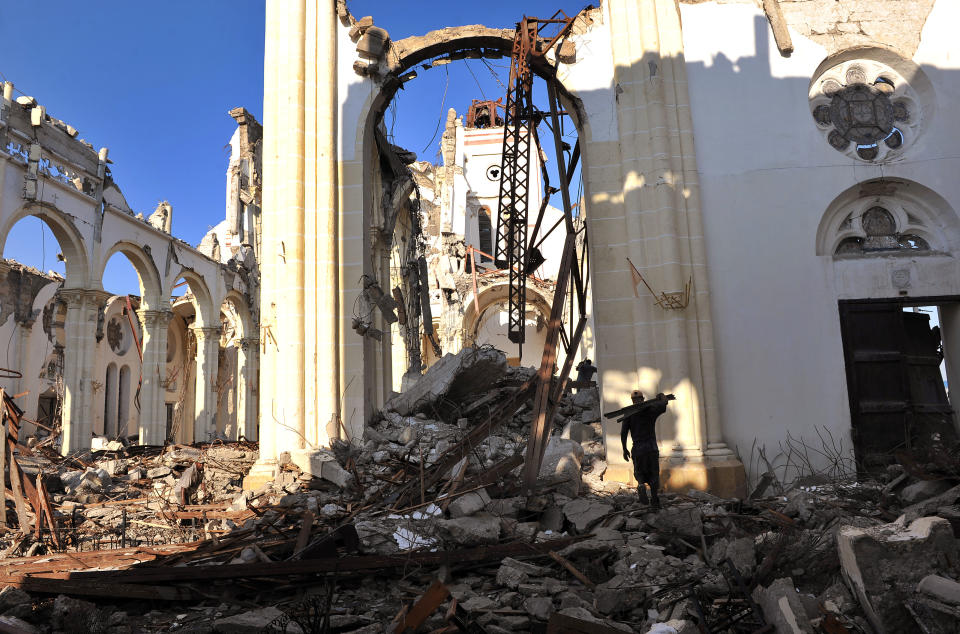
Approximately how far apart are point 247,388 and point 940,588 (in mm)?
24396

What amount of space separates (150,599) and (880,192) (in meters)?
11.0

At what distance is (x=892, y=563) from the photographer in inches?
157

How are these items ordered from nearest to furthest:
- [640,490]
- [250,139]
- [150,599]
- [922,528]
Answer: [922,528], [150,599], [640,490], [250,139]

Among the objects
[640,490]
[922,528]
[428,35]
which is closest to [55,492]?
[640,490]

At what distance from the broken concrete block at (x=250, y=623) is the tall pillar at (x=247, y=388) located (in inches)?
856

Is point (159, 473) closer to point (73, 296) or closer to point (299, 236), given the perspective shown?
point (299, 236)

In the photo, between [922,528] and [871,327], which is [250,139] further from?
[922,528]

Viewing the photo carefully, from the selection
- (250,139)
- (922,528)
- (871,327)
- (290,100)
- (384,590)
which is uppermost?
(250,139)

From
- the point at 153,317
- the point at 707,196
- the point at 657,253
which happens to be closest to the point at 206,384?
the point at 153,317

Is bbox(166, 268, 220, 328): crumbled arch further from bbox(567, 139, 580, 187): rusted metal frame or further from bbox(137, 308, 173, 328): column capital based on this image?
bbox(567, 139, 580, 187): rusted metal frame

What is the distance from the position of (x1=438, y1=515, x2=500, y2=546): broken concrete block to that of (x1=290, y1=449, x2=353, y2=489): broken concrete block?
9.40 feet

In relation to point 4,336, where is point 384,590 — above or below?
below

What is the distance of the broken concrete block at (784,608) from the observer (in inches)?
147

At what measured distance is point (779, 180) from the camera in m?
10.4
